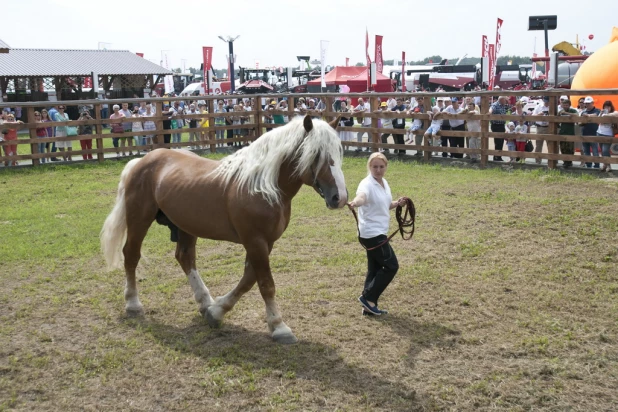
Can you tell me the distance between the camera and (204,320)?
534cm

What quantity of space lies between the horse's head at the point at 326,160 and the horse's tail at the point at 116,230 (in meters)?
1.98

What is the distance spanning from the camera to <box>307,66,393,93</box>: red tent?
38469mm

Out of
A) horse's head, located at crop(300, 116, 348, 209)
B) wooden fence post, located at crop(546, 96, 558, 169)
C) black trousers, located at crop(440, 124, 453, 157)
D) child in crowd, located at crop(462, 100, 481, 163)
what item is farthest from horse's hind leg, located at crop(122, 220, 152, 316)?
black trousers, located at crop(440, 124, 453, 157)

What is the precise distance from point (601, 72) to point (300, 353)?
14841mm

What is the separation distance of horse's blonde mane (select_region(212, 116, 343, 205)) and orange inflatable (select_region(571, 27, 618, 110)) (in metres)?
13.1

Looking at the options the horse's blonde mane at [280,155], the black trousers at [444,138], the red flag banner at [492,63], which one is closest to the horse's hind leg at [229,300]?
the horse's blonde mane at [280,155]

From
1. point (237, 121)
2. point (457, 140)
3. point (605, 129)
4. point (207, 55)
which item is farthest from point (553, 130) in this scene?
point (207, 55)

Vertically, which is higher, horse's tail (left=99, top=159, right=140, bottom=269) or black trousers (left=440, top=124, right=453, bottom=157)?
black trousers (left=440, top=124, right=453, bottom=157)

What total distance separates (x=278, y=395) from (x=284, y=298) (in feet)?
6.15

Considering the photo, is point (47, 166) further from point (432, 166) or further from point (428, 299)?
point (428, 299)

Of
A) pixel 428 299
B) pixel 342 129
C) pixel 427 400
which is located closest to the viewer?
pixel 427 400

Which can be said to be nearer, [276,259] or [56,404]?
[56,404]

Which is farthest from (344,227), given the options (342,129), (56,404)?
(342,129)

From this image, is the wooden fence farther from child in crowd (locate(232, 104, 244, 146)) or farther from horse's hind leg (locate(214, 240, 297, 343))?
horse's hind leg (locate(214, 240, 297, 343))
